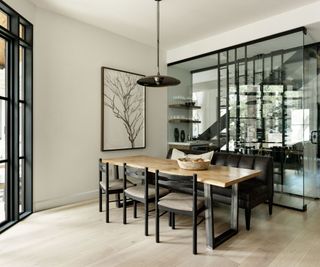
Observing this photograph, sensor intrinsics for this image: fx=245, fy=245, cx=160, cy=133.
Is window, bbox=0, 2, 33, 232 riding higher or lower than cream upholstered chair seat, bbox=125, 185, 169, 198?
higher

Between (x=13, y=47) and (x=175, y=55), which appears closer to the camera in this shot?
(x=13, y=47)

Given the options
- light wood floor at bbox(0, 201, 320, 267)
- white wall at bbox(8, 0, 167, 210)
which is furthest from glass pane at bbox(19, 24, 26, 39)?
light wood floor at bbox(0, 201, 320, 267)

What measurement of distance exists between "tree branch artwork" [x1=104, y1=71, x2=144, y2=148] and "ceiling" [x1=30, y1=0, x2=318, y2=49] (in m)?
0.82

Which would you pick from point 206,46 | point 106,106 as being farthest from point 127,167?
point 206,46

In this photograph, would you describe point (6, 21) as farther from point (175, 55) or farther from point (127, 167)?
point (175, 55)

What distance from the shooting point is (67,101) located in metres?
3.79

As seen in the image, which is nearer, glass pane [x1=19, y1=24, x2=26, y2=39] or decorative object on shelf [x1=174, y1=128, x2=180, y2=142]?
glass pane [x1=19, y1=24, x2=26, y2=39]

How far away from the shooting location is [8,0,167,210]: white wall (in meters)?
3.49

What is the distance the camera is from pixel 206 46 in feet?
15.3

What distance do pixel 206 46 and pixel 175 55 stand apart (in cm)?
82

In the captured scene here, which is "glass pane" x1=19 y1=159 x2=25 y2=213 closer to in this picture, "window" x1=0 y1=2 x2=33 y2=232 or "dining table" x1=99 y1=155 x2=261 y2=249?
"window" x1=0 y1=2 x2=33 y2=232

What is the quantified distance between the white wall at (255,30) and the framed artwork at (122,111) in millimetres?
1188

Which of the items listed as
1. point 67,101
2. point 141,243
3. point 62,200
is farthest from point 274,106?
point 62,200

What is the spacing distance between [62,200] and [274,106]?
12.0ft
